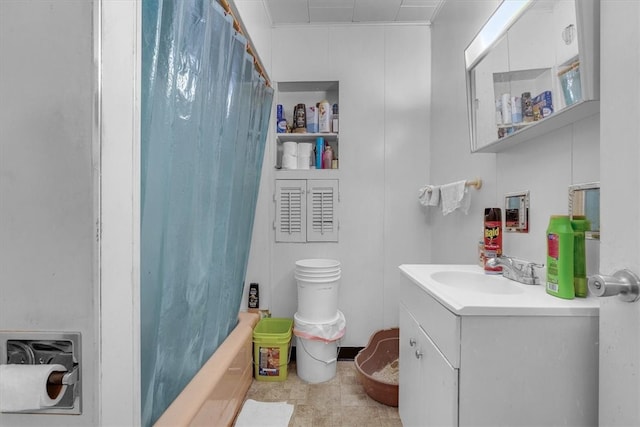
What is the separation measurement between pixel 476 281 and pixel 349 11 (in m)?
1.94

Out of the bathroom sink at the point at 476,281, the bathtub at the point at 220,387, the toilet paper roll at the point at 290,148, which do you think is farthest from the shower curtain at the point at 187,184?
the bathroom sink at the point at 476,281

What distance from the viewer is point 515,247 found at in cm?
118

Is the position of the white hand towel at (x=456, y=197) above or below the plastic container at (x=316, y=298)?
above

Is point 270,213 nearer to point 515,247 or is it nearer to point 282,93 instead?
point 282,93

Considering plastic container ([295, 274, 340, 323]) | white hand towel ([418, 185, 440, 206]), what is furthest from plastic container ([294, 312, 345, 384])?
white hand towel ([418, 185, 440, 206])

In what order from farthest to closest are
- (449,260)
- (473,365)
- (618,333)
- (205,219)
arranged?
1. (449,260)
2. (205,219)
3. (473,365)
4. (618,333)

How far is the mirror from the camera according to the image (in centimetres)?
82

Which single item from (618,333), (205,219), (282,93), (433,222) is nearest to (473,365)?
(618,333)

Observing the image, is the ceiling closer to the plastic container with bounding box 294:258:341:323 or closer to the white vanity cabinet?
the plastic container with bounding box 294:258:341:323

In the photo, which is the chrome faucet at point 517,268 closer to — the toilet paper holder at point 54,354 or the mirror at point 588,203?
the mirror at point 588,203

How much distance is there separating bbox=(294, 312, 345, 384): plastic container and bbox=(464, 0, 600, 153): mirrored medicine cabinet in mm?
1312

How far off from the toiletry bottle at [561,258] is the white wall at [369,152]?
1310mm

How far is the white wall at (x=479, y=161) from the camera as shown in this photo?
0.93 m

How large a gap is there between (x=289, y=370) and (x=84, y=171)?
1.85m
